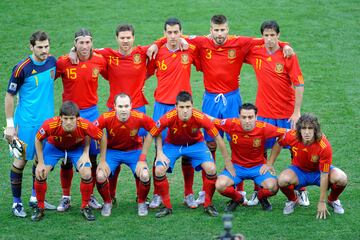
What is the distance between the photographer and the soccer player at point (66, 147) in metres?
10.3

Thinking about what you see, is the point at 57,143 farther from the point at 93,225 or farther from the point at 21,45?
the point at 21,45

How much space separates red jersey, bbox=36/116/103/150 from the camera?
406 inches

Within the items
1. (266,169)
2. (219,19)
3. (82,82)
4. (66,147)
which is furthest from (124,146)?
(219,19)

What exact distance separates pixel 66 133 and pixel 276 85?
9.08 feet

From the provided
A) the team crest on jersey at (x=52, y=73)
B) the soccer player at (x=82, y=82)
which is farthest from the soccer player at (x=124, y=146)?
the team crest on jersey at (x=52, y=73)

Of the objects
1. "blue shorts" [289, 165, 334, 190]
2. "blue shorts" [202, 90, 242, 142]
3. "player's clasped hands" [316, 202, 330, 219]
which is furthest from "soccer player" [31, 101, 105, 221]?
"player's clasped hands" [316, 202, 330, 219]

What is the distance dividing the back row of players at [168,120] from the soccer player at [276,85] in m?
0.01

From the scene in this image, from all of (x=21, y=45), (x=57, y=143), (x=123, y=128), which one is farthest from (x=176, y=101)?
(x=21, y=45)

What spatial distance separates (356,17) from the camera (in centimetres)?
1747

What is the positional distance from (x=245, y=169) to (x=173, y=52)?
1803mm

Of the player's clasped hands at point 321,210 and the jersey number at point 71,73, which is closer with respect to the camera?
the player's clasped hands at point 321,210

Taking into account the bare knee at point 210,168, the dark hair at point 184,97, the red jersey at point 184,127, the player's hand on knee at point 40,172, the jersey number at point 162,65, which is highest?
the jersey number at point 162,65

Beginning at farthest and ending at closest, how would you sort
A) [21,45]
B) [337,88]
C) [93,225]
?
1. [21,45]
2. [337,88]
3. [93,225]

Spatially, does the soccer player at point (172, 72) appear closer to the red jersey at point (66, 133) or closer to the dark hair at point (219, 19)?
the dark hair at point (219, 19)
